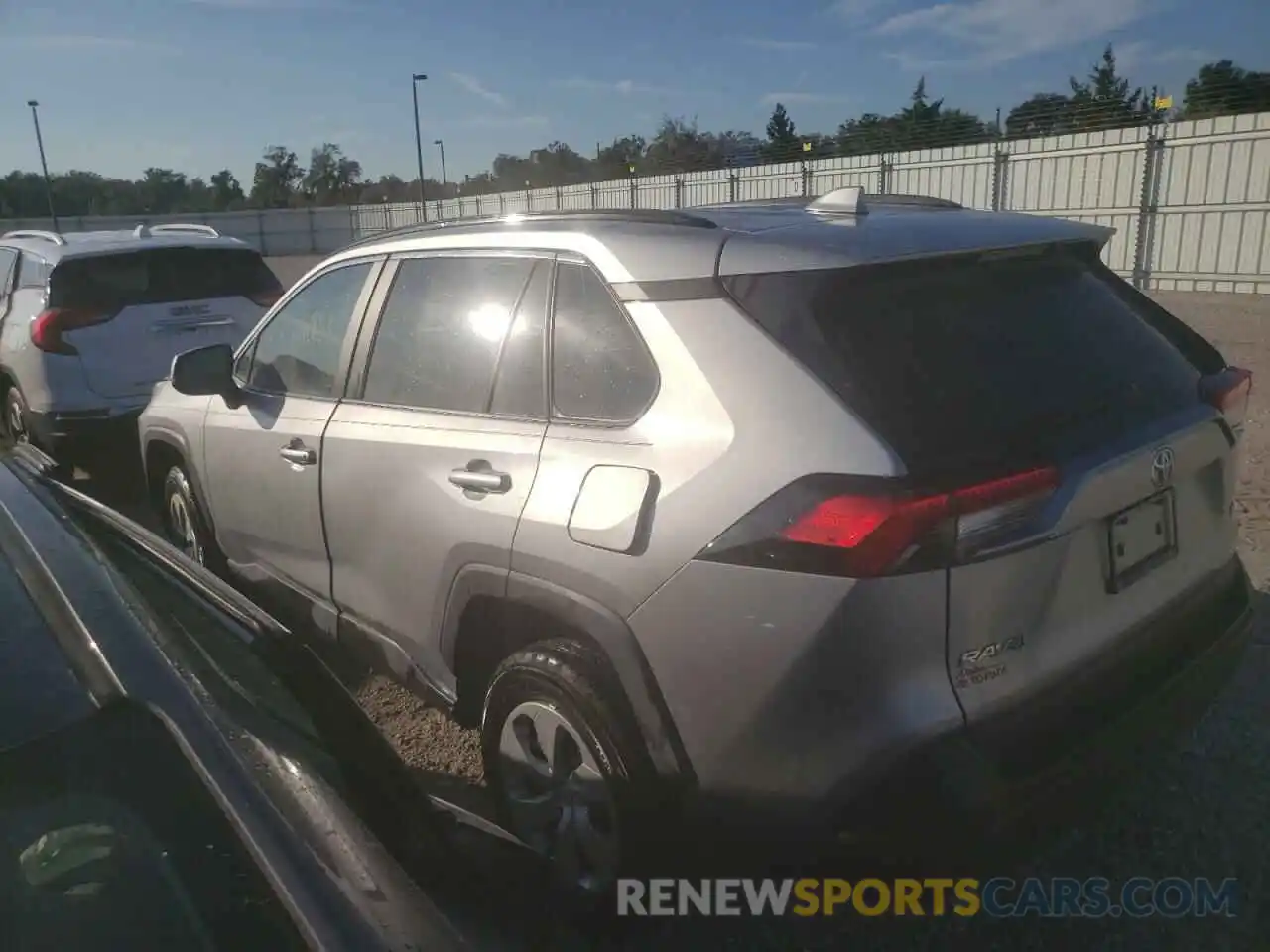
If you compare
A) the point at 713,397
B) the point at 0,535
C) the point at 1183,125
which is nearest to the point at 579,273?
the point at 713,397

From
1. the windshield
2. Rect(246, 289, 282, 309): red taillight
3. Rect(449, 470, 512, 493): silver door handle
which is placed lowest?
the windshield

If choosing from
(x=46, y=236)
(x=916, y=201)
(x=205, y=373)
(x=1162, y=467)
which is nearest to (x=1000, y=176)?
(x=46, y=236)

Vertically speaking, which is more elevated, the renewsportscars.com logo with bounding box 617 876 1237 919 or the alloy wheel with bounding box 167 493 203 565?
the alloy wheel with bounding box 167 493 203 565

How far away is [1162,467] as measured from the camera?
→ 2203 millimetres

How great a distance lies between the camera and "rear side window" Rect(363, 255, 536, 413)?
273cm

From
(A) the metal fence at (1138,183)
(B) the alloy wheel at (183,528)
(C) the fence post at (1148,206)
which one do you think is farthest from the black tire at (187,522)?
(C) the fence post at (1148,206)

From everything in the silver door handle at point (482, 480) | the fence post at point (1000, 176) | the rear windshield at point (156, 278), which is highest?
the fence post at point (1000, 176)

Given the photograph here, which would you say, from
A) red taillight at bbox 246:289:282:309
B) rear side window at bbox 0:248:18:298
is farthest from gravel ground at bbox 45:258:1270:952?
rear side window at bbox 0:248:18:298

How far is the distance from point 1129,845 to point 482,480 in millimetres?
2098

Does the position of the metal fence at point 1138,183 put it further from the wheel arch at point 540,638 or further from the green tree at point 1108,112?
the wheel arch at point 540,638

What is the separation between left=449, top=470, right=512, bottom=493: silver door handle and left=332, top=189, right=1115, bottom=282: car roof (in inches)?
23.5

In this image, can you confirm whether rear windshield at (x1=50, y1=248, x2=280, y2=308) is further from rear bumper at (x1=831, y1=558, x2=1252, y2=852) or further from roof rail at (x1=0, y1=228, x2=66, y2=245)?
rear bumper at (x1=831, y1=558, x2=1252, y2=852)

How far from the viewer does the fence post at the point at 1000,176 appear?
57.5 ft

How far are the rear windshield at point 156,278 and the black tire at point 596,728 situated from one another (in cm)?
559
